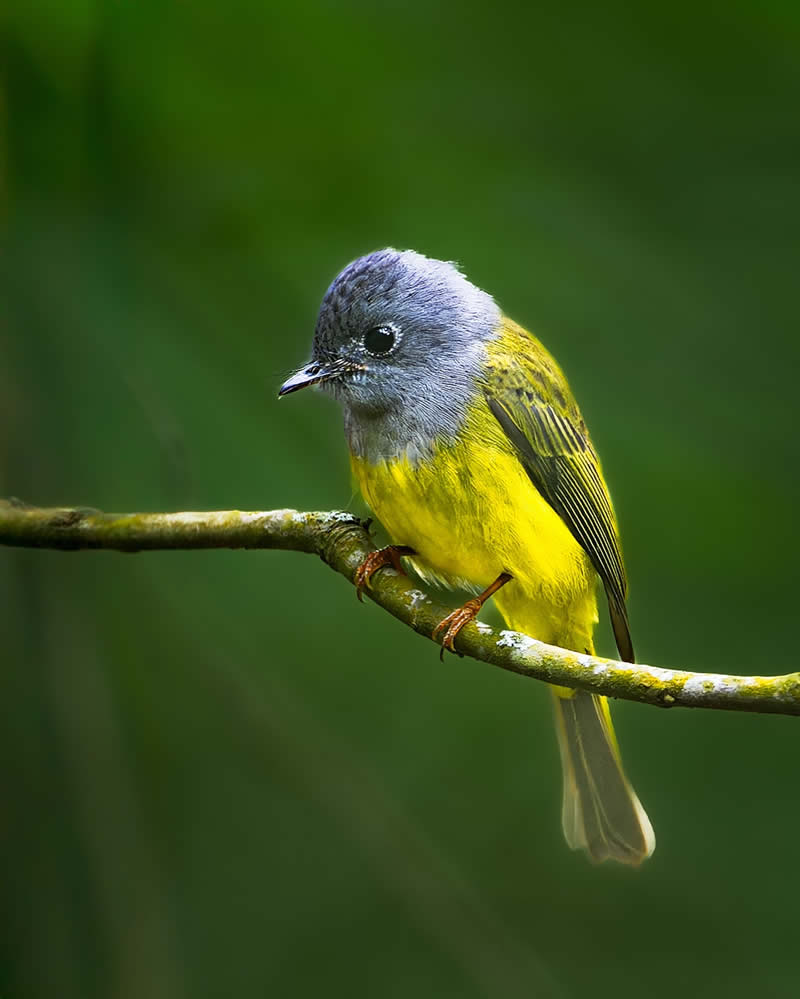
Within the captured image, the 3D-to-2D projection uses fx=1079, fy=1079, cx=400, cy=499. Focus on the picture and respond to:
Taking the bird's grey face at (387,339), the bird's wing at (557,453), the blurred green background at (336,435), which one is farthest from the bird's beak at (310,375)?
the bird's wing at (557,453)

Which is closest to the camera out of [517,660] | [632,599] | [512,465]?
[517,660]

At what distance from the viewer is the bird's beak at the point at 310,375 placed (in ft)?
5.86

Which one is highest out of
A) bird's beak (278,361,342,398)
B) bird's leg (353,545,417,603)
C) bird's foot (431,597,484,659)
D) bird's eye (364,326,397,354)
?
bird's eye (364,326,397,354)

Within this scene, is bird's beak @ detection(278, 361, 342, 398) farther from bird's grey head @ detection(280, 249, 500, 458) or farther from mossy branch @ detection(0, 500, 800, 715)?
mossy branch @ detection(0, 500, 800, 715)

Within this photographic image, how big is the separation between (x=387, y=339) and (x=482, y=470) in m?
0.31

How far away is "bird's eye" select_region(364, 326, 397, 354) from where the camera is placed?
1875 mm

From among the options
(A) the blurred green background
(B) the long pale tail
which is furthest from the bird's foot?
(A) the blurred green background

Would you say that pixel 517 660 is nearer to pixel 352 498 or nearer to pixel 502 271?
pixel 352 498

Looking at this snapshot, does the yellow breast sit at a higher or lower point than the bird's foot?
higher

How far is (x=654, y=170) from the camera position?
86.0 inches

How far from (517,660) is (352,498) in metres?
0.67

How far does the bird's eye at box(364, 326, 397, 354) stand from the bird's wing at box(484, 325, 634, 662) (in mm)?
186

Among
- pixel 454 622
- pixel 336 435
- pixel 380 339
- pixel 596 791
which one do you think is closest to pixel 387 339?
pixel 380 339

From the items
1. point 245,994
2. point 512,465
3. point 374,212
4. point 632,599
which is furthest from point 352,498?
point 245,994
